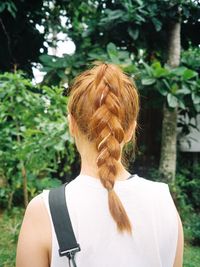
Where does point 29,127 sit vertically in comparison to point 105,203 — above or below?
above

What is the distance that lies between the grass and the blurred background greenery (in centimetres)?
1

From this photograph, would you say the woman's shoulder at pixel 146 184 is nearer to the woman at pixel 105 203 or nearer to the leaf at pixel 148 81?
the woman at pixel 105 203

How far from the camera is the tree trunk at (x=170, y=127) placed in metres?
5.36

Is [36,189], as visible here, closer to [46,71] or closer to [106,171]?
[46,71]

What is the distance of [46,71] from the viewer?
15.8ft

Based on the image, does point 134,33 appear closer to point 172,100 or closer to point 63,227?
point 172,100

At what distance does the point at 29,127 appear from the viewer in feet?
10.8

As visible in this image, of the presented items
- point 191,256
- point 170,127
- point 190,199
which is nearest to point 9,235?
point 191,256

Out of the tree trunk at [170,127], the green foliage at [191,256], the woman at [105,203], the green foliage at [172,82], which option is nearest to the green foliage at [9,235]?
the green foliage at [191,256]

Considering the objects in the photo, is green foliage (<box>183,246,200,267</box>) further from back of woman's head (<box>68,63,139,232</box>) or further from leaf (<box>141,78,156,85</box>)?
back of woman's head (<box>68,63,139,232</box>)

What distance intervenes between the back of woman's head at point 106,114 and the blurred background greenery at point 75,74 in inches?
81.1

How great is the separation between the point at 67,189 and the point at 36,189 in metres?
2.83

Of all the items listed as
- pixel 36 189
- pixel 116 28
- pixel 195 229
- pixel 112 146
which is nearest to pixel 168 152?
pixel 195 229

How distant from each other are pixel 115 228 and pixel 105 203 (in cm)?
6
